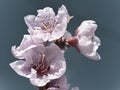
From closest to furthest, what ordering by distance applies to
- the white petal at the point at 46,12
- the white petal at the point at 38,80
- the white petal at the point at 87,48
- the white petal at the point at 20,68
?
the white petal at the point at 38,80 → the white petal at the point at 20,68 → the white petal at the point at 87,48 → the white petal at the point at 46,12

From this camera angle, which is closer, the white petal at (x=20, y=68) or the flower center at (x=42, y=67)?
the white petal at (x=20, y=68)

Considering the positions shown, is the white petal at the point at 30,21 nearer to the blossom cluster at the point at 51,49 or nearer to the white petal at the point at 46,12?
the blossom cluster at the point at 51,49

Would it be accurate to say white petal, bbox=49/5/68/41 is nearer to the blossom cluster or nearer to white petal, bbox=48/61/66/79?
the blossom cluster

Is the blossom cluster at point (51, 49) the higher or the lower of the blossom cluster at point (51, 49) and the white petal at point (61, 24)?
the lower

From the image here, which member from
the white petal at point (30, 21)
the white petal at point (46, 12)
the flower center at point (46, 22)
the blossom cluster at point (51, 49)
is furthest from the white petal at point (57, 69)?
the white petal at point (46, 12)

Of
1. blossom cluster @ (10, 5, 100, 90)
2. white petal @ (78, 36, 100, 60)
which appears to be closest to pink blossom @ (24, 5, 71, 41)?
blossom cluster @ (10, 5, 100, 90)

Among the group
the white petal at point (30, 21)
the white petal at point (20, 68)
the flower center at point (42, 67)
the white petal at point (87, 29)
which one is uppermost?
the white petal at point (30, 21)

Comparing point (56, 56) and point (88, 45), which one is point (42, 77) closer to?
point (56, 56)

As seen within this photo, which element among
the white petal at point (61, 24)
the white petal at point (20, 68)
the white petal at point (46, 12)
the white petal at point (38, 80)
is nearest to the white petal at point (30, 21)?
the white petal at point (46, 12)

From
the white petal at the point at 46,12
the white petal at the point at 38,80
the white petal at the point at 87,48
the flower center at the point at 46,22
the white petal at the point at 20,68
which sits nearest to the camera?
the white petal at the point at 38,80
